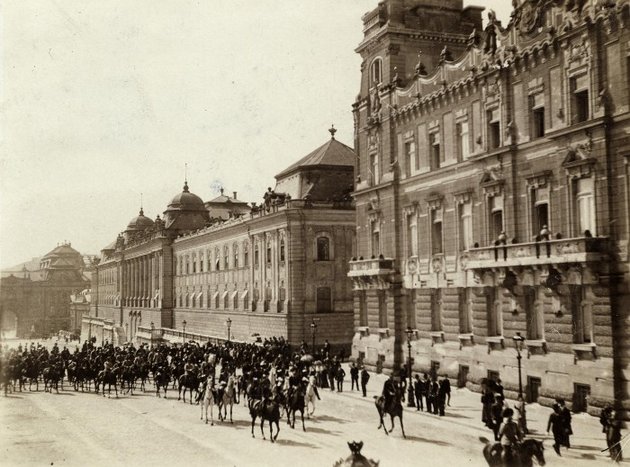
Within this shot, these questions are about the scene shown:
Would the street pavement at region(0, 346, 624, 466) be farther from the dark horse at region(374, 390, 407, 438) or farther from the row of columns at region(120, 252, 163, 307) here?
the row of columns at region(120, 252, 163, 307)

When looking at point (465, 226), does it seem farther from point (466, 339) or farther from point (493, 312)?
point (466, 339)

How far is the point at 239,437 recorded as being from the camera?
24172 millimetres

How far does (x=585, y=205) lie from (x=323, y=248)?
31595mm

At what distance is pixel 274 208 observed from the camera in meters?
59.3

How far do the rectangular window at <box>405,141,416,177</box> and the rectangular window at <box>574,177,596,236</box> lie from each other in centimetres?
1263

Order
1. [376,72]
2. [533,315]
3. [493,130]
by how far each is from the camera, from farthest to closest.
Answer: [376,72], [493,130], [533,315]

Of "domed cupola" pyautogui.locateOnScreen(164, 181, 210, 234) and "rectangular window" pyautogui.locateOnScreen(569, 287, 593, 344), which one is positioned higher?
"domed cupola" pyautogui.locateOnScreen(164, 181, 210, 234)

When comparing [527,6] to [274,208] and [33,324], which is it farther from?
[33,324]

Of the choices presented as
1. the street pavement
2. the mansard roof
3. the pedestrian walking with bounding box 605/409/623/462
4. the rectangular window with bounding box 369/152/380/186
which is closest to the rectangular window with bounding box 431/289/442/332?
the street pavement

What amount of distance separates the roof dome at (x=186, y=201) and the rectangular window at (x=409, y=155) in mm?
58555

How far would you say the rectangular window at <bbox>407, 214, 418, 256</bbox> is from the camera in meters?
38.5

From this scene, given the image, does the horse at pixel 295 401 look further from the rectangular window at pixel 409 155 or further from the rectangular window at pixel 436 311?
the rectangular window at pixel 409 155

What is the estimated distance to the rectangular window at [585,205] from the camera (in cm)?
2678

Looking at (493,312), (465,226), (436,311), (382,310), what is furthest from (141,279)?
(493,312)
